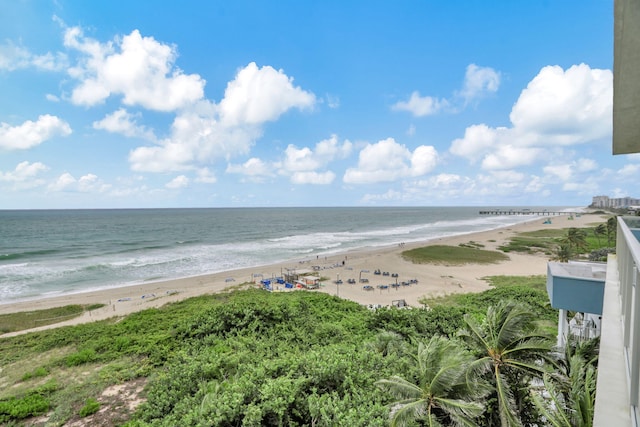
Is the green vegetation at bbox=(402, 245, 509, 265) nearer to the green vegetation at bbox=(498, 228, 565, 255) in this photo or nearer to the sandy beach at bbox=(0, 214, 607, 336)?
the sandy beach at bbox=(0, 214, 607, 336)

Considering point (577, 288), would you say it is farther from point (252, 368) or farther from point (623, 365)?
point (252, 368)

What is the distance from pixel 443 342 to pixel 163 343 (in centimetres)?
1295

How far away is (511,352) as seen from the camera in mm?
8453

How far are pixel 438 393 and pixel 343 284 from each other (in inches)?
964

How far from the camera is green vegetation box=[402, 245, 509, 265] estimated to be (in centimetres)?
4250

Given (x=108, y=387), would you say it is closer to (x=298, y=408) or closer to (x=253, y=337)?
(x=253, y=337)

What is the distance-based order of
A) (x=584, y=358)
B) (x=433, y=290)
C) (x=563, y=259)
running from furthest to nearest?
1. (x=433, y=290)
2. (x=563, y=259)
3. (x=584, y=358)

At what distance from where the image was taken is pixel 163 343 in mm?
14867

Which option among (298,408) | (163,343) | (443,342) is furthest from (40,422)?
(443,342)

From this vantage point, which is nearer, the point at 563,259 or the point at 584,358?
the point at 584,358

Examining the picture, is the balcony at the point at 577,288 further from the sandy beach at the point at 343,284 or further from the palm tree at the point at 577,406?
the sandy beach at the point at 343,284

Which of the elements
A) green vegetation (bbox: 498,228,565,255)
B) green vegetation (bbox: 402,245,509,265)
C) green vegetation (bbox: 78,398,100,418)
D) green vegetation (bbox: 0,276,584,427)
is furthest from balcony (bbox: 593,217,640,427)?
green vegetation (bbox: 498,228,565,255)

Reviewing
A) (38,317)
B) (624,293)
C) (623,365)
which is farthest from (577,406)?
(38,317)

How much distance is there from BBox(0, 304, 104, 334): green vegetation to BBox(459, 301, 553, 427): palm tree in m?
27.6
